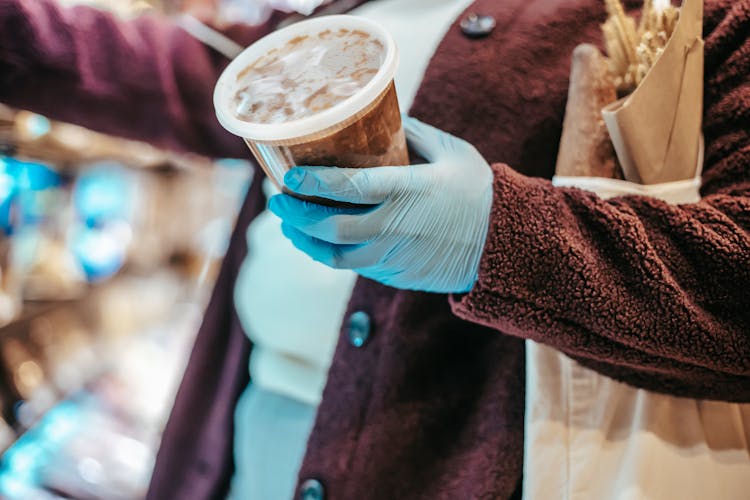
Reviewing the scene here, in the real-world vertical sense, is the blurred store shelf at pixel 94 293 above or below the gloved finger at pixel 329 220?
below

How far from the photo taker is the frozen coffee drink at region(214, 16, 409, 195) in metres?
0.53

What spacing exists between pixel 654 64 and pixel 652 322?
291 millimetres

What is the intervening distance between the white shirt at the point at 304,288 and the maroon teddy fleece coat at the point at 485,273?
0.10 metres

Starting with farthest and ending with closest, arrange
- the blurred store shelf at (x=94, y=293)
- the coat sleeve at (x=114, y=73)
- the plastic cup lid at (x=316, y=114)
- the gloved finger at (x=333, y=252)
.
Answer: the blurred store shelf at (x=94, y=293)
the coat sleeve at (x=114, y=73)
the gloved finger at (x=333, y=252)
the plastic cup lid at (x=316, y=114)

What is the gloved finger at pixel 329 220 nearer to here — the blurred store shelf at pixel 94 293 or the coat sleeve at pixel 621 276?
the coat sleeve at pixel 621 276

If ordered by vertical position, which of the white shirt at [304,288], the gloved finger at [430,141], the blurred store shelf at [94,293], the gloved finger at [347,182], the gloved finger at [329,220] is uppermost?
the gloved finger at [347,182]

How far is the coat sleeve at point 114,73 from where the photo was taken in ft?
3.08

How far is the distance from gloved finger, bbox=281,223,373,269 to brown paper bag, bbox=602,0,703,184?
0.34 metres

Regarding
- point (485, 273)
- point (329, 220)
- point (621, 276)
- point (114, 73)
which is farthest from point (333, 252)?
point (114, 73)

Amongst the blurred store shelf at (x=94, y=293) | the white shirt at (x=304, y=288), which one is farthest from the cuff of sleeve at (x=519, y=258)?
the blurred store shelf at (x=94, y=293)

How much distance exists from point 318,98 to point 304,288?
486 millimetres

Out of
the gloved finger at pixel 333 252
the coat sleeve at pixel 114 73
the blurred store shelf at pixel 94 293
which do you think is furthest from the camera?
the blurred store shelf at pixel 94 293

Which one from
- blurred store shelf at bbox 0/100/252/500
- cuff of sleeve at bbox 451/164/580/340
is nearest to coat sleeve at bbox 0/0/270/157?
blurred store shelf at bbox 0/100/252/500

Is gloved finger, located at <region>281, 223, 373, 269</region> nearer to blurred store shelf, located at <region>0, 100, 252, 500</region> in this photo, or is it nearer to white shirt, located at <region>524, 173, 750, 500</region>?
white shirt, located at <region>524, 173, 750, 500</region>
